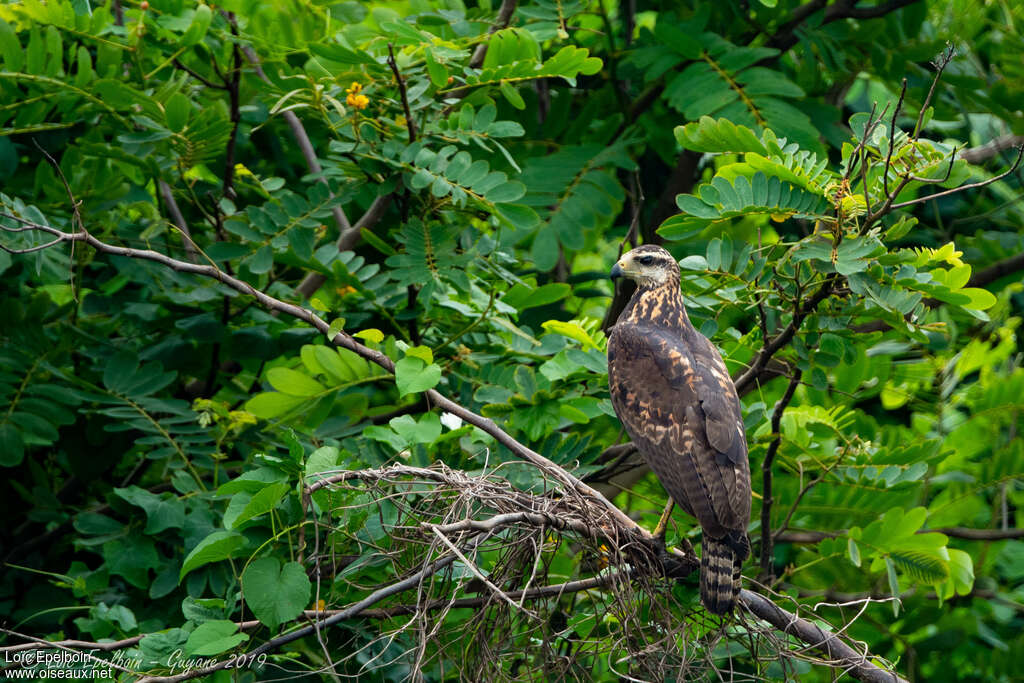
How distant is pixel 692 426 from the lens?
3.26 metres

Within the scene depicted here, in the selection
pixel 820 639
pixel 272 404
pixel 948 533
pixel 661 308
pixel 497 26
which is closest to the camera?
pixel 820 639

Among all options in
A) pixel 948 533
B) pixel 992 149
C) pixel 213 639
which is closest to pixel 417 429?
pixel 213 639

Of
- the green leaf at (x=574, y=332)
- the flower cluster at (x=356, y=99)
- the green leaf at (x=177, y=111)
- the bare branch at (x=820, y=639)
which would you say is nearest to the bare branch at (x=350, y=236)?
the flower cluster at (x=356, y=99)

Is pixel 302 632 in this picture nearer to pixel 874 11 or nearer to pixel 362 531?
pixel 362 531

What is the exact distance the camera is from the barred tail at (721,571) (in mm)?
2895

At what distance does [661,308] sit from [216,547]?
1.73 meters

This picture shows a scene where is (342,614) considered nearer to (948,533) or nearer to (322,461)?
(322,461)

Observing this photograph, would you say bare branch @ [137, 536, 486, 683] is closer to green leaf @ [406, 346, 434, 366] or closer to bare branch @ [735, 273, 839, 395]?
green leaf @ [406, 346, 434, 366]

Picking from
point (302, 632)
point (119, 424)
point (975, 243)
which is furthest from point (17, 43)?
point (975, 243)

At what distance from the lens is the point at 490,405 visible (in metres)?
3.36

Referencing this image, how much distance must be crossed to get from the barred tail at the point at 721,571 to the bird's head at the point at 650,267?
1.02 meters

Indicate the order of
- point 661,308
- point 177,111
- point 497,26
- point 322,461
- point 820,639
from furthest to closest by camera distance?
point 497,26 < point 661,308 < point 177,111 < point 820,639 < point 322,461

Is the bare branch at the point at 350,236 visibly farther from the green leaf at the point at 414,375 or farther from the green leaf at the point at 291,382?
the green leaf at the point at 414,375

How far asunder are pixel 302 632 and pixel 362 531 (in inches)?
20.3
